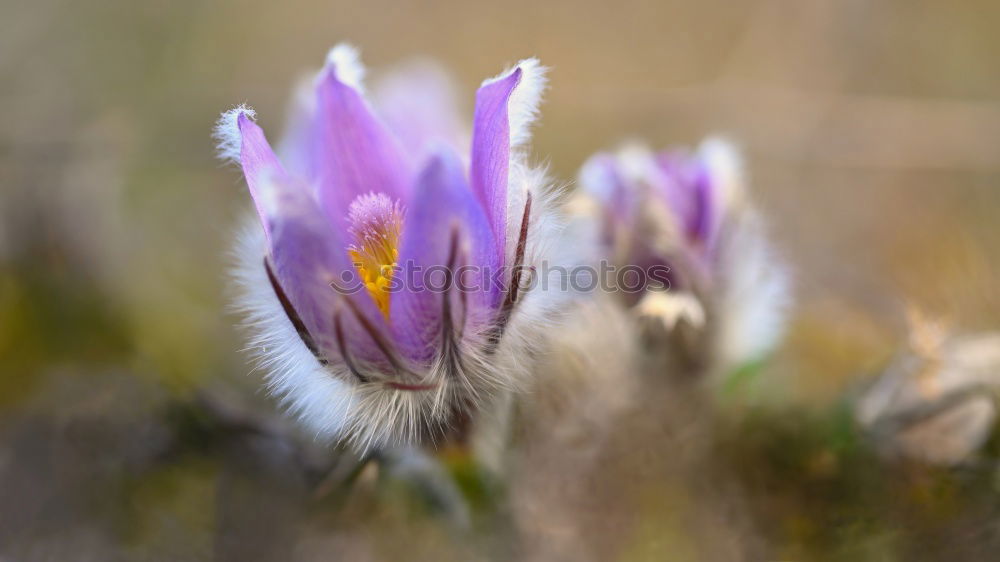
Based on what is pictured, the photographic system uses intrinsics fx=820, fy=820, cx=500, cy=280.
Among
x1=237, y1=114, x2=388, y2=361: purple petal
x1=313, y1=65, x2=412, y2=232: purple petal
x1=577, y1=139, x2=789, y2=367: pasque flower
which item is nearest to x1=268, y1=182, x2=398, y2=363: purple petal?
x1=237, y1=114, x2=388, y2=361: purple petal

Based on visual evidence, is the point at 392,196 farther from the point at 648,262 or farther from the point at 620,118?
the point at 620,118

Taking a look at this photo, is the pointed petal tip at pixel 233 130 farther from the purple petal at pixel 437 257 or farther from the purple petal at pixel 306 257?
the purple petal at pixel 437 257

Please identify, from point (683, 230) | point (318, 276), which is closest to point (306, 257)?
point (318, 276)

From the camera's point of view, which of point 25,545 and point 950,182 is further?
point 950,182

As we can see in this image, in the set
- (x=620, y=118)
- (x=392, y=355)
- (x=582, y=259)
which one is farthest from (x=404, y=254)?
(x=620, y=118)

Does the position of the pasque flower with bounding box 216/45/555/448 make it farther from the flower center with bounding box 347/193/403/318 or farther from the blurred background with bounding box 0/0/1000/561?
the blurred background with bounding box 0/0/1000/561

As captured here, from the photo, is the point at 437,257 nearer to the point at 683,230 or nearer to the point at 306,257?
the point at 306,257
